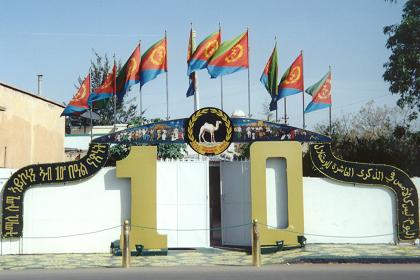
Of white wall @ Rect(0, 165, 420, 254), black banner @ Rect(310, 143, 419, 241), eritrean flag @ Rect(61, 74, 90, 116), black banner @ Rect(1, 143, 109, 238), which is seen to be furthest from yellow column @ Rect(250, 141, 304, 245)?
eritrean flag @ Rect(61, 74, 90, 116)

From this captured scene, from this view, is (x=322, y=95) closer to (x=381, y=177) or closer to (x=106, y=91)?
(x=381, y=177)

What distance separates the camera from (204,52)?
722 inches

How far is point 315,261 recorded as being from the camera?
13883 mm

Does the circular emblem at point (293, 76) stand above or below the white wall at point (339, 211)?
above

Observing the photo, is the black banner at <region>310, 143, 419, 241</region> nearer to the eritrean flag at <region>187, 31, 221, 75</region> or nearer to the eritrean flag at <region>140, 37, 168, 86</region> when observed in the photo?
the eritrean flag at <region>187, 31, 221, 75</region>

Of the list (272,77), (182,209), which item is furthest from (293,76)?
(182,209)

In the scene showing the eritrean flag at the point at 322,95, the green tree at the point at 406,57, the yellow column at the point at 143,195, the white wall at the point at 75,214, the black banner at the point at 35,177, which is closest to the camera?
the yellow column at the point at 143,195

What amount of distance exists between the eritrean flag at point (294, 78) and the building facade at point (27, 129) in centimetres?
1151

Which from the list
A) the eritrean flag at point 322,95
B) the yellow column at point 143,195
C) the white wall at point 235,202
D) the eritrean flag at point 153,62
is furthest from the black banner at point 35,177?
the eritrean flag at point 322,95

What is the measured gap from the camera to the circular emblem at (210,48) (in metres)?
18.4

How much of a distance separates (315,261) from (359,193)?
11.6 feet

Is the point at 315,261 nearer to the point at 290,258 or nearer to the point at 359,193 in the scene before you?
the point at 290,258

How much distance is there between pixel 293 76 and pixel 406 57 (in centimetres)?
1288

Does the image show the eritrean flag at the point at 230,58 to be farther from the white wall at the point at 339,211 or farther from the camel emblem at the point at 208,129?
the white wall at the point at 339,211
